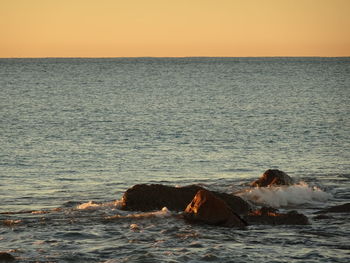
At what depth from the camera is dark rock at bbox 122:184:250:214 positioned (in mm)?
21172

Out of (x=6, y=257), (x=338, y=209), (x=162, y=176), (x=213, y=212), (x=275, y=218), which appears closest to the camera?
(x=6, y=257)

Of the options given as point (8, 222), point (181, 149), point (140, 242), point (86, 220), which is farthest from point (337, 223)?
point (181, 149)

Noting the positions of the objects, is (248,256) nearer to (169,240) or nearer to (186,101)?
(169,240)

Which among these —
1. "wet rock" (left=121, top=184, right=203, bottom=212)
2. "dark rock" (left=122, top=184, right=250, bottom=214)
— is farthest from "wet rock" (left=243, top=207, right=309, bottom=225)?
"wet rock" (left=121, top=184, right=203, bottom=212)

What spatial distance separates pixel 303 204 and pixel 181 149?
51.4 ft

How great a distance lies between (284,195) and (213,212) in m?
4.87

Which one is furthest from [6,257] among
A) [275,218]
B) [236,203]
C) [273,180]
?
[273,180]

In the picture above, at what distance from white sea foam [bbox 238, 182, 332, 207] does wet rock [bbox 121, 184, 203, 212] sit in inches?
102

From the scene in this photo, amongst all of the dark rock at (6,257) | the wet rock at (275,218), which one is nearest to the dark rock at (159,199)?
the wet rock at (275,218)

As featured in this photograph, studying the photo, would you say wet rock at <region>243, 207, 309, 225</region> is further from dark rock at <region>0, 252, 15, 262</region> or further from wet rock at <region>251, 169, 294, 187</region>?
dark rock at <region>0, 252, 15, 262</region>

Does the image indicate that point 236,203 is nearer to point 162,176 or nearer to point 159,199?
point 159,199

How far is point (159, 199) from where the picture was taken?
21.3 m

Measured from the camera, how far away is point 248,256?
16.0 m

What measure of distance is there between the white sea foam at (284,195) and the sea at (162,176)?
1.5 inches
